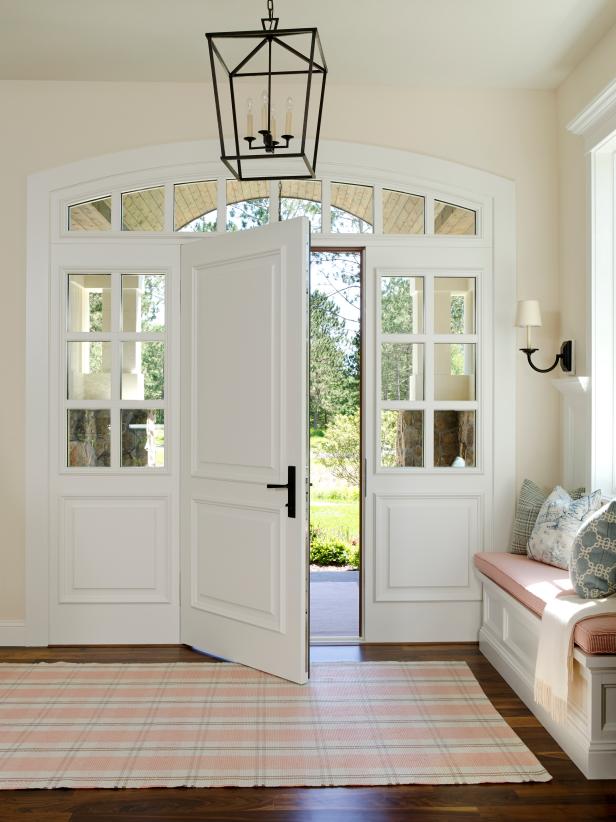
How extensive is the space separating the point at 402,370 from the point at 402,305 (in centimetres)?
38

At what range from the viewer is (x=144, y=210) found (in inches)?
175

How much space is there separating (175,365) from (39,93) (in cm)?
173

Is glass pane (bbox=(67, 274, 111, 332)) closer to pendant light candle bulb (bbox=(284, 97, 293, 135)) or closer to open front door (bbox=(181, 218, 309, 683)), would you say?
open front door (bbox=(181, 218, 309, 683))

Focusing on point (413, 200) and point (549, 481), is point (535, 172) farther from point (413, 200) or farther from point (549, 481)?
point (549, 481)

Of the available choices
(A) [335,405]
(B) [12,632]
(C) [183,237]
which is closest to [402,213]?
(C) [183,237]

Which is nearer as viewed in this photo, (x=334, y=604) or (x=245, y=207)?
(x=245, y=207)

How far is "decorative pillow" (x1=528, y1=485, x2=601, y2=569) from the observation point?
147 inches

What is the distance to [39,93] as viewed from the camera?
4.39 metres

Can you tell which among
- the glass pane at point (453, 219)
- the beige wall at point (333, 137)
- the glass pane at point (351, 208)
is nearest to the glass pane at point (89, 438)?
the beige wall at point (333, 137)

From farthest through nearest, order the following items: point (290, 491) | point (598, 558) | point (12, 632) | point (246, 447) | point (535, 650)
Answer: point (12, 632) < point (246, 447) < point (290, 491) < point (535, 650) < point (598, 558)

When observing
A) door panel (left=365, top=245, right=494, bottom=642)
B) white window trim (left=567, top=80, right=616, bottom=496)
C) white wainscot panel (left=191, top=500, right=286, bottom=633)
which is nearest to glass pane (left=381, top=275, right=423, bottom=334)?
door panel (left=365, top=245, right=494, bottom=642)

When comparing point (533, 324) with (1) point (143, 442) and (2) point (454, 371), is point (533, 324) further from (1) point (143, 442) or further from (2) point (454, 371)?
(1) point (143, 442)

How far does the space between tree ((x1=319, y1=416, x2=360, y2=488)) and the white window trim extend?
13.5ft

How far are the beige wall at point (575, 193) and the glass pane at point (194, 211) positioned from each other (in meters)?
2.00
